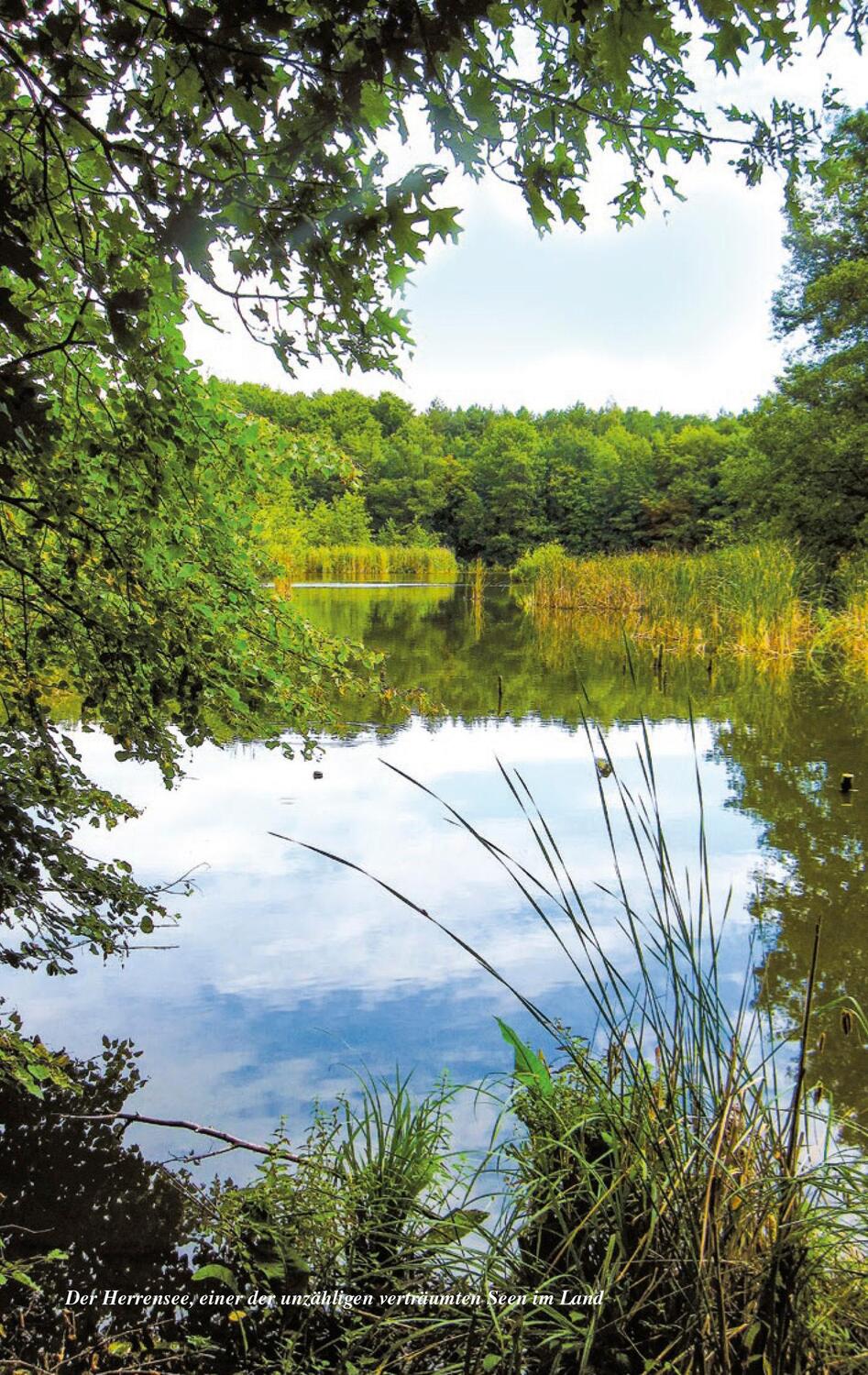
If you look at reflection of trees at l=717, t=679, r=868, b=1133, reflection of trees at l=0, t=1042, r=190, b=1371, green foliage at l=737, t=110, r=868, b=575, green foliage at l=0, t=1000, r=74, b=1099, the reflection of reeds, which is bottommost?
reflection of trees at l=0, t=1042, r=190, b=1371

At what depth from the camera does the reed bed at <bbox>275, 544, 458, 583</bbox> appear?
3350 centimetres

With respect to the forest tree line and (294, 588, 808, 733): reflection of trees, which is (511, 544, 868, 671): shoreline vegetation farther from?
the forest tree line

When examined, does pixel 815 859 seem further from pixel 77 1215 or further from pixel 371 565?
pixel 371 565

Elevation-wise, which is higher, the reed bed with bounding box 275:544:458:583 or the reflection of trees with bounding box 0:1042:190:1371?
the reed bed with bounding box 275:544:458:583

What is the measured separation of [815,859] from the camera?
13.3 ft

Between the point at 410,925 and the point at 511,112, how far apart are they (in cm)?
272

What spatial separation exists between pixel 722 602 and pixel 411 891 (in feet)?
29.8

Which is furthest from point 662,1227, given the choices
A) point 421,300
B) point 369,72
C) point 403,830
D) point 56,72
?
point 403,830

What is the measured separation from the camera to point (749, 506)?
1852 centimetres

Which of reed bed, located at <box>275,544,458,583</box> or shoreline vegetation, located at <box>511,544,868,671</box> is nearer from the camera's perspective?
shoreline vegetation, located at <box>511,544,868,671</box>

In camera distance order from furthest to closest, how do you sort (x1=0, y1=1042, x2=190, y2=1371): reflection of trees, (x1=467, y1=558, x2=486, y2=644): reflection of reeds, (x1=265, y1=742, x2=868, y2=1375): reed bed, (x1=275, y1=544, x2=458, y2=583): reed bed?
(x1=275, y1=544, x2=458, y2=583): reed bed, (x1=467, y1=558, x2=486, y2=644): reflection of reeds, (x1=0, y1=1042, x2=190, y2=1371): reflection of trees, (x1=265, y1=742, x2=868, y2=1375): reed bed

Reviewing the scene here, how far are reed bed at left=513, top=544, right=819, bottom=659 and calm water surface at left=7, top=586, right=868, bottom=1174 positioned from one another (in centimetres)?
310

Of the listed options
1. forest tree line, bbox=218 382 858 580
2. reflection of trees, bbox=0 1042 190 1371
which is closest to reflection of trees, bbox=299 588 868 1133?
reflection of trees, bbox=0 1042 190 1371

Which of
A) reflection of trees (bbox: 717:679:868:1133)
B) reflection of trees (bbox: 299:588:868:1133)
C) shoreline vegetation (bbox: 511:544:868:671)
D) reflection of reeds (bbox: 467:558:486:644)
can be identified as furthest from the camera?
reflection of reeds (bbox: 467:558:486:644)
